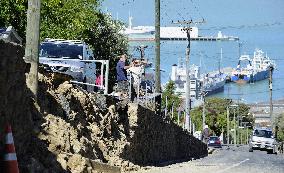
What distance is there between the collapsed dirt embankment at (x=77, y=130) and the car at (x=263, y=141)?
74.0ft

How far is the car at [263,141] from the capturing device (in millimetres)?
50719

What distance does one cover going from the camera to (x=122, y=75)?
2325 centimetres

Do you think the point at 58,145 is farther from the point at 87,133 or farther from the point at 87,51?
the point at 87,51

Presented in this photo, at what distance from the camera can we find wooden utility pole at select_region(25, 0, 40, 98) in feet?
47.1

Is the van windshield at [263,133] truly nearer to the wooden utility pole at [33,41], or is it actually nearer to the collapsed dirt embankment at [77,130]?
the collapsed dirt embankment at [77,130]

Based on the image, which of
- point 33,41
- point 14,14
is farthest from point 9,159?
point 14,14

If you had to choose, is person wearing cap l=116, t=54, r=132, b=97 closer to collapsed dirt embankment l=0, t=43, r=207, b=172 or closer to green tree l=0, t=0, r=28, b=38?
collapsed dirt embankment l=0, t=43, r=207, b=172

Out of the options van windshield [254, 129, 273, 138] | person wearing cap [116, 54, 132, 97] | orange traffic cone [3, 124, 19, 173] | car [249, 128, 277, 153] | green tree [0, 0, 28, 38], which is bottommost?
car [249, 128, 277, 153]

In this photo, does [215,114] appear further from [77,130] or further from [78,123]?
[77,130]

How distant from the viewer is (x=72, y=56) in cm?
2270

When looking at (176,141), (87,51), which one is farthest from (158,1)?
(87,51)

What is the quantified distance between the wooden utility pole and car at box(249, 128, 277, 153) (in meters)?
37.2

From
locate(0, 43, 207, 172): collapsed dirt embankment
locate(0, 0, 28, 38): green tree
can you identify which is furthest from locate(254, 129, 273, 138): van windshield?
locate(0, 0, 28, 38): green tree

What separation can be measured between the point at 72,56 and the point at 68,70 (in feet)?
7.12
